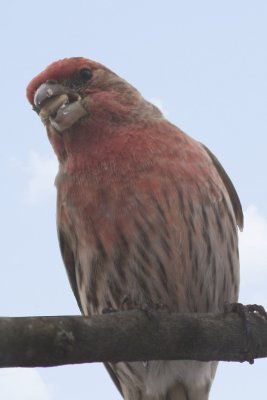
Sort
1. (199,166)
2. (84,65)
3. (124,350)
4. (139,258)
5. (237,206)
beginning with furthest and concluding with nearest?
(237,206) < (84,65) < (199,166) < (139,258) < (124,350)

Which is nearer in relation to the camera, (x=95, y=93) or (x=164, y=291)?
(x=164, y=291)

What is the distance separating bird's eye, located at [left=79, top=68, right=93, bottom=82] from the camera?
6773mm

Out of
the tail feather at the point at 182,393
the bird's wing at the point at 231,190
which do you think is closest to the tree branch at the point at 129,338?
the tail feather at the point at 182,393

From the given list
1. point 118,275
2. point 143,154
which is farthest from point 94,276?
point 143,154

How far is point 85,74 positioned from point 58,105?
54cm

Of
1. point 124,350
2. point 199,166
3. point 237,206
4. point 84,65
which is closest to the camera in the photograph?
point 124,350

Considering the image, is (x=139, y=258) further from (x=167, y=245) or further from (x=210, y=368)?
(x=210, y=368)

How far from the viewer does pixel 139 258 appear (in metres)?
5.96

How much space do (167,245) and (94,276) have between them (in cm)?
72

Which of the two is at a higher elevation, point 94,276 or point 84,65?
point 84,65

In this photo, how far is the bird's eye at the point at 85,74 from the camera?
6.77 meters

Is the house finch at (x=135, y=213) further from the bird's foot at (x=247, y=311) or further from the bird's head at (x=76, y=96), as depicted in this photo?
the bird's foot at (x=247, y=311)

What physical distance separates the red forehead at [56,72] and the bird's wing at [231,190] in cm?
150

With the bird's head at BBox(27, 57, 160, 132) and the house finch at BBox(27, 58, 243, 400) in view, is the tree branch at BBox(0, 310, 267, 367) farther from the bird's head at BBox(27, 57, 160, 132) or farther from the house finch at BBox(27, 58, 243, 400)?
the bird's head at BBox(27, 57, 160, 132)
